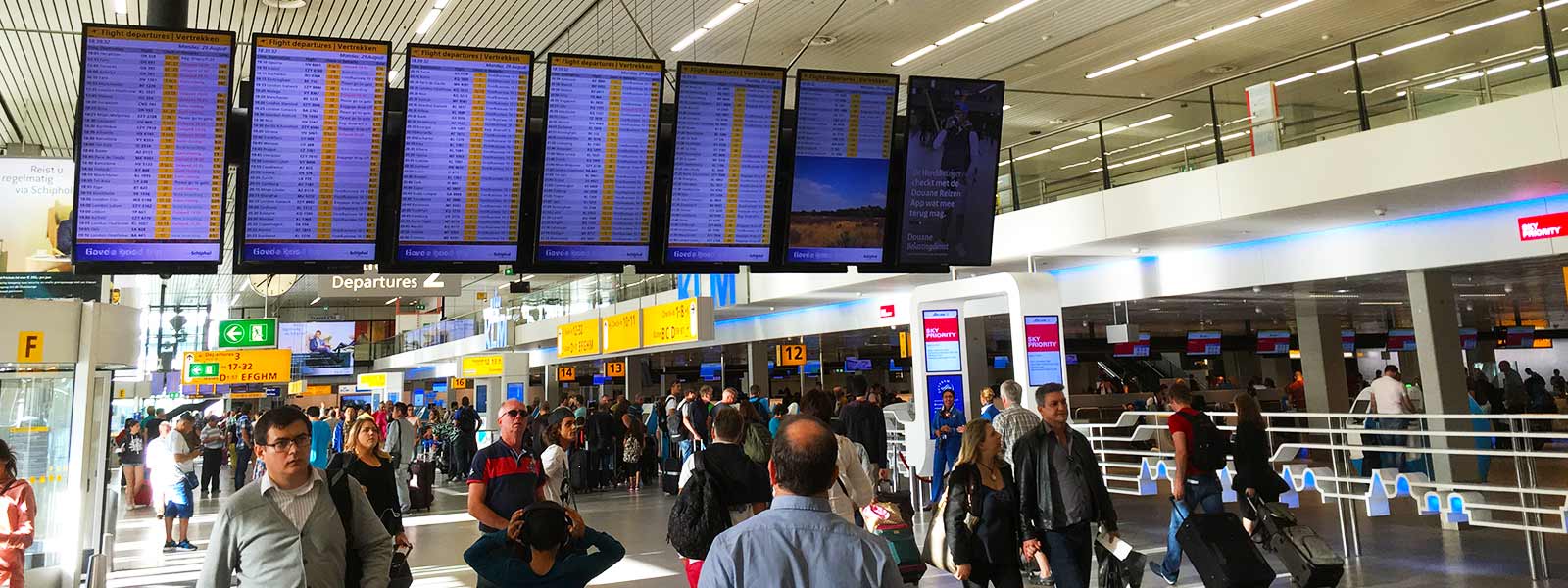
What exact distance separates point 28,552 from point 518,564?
23.0ft

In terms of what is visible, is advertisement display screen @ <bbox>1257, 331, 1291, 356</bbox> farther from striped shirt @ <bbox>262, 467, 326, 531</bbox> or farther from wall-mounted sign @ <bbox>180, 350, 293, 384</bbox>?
striped shirt @ <bbox>262, 467, 326, 531</bbox>

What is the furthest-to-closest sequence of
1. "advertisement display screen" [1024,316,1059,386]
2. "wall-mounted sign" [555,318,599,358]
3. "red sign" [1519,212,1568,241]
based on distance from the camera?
1. "wall-mounted sign" [555,318,599,358]
2. "advertisement display screen" [1024,316,1059,386]
3. "red sign" [1519,212,1568,241]

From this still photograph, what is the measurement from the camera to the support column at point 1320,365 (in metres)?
16.4

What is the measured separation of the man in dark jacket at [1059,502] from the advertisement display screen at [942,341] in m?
6.76

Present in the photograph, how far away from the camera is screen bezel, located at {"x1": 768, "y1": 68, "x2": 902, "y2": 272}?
6.93m

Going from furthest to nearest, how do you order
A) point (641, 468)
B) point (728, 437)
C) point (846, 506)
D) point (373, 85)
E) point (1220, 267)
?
1. point (641, 468)
2. point (1220, 267)
3. point (373, 85)
4. point (846, 506)
5. point (728, 437)

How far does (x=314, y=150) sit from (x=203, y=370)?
22.2m

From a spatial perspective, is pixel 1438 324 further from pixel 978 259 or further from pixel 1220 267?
pixel 978 259

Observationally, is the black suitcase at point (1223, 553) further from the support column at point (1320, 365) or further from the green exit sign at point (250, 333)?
the green exit sign at point (250, 333)

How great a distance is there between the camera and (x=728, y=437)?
5.04 metres

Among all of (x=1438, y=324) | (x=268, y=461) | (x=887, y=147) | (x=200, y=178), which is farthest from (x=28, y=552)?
(x=1438, y=324)

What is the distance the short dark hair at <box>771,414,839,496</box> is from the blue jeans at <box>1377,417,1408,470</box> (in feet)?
37.2

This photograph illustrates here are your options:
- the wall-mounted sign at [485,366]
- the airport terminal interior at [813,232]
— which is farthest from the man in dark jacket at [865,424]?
the wall-mounted sign at [485,366]

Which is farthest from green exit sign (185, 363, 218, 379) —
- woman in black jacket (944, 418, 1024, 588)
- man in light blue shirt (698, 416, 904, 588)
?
man in light blue shirt (698, 416, 904, 588)
